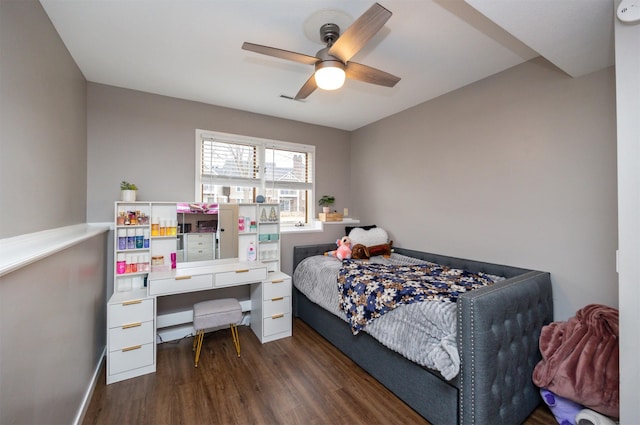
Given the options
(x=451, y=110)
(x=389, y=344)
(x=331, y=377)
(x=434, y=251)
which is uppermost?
(x=451, y=110)

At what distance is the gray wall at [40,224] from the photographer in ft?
3.53

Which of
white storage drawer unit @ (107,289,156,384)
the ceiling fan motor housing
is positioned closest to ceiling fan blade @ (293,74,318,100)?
the ceiling fan motor housing

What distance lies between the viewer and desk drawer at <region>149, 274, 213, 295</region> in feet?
7.98

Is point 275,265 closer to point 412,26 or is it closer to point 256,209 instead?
point 256,209

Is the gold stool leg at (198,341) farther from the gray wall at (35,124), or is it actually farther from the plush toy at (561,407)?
the plush toy at (561,407)

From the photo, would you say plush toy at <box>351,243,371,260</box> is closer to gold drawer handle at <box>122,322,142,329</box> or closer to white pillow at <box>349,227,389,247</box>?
white pillow at <box>349,227,389,247</box>

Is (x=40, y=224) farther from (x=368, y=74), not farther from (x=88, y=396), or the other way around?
(x=368, y=74)

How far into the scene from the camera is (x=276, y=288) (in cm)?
297

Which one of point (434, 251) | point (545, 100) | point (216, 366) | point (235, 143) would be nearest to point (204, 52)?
point (235, 143)

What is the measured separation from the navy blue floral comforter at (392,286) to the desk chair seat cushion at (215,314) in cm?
102

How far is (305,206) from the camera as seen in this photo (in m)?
4.10

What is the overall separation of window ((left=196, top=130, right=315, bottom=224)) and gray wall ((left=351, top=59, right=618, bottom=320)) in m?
1.38

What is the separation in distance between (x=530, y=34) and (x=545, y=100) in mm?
966

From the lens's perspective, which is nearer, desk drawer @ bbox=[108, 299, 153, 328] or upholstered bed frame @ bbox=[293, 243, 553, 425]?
upholstered bed frame @ bbox=[293, 243, 553, 425]
